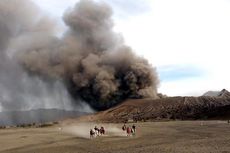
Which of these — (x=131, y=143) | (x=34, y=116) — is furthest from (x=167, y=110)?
(x=131, y=143)

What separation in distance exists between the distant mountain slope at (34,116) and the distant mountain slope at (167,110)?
1492 centimetres

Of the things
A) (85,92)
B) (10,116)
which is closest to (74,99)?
(85,92)

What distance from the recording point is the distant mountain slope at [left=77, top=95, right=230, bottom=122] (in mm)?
95338

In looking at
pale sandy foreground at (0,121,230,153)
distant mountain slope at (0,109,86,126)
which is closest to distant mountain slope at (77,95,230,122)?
distant mountain slope at (0,109,86,126)

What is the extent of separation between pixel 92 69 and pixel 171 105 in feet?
86.7

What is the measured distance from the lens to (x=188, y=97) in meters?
119

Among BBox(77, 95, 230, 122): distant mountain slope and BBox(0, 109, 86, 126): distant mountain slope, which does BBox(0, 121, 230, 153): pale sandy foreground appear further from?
BBox(0, 109, 86, 126): distant mountain slope

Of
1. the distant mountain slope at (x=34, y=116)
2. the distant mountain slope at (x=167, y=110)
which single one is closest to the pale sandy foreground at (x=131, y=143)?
the distant mountain slope at (x=167, y=110)

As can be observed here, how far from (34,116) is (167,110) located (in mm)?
50454

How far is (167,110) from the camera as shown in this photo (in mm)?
104812

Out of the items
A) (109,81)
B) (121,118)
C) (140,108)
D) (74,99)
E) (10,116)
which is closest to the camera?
(121,118)

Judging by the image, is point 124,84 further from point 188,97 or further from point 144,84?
point 188,97

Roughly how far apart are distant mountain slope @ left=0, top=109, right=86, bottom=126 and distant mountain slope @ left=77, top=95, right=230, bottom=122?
14921 mm

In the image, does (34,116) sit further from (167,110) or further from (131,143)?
(131,143)
